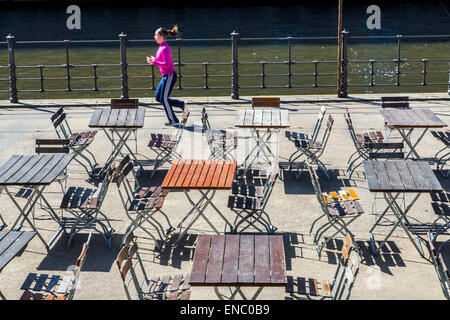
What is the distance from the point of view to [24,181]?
7945mm

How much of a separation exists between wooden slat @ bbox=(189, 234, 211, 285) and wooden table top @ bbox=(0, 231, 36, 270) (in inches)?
60.2

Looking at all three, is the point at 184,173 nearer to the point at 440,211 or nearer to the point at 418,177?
the point at 418,177

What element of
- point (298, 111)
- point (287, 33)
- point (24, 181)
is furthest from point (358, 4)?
point (24, 181)

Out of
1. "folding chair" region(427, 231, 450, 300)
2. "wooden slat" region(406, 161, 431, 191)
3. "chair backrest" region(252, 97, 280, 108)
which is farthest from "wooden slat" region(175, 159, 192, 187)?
"chair backrest" region(252, 97, 280, 108)

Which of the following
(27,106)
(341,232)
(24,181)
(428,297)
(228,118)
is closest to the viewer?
(428,297)

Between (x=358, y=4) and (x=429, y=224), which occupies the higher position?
(x=358, y=4)

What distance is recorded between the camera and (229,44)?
32.3 m

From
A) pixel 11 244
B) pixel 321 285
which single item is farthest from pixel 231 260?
pixel 11 244

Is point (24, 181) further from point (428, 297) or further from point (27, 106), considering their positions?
point (27, 106)

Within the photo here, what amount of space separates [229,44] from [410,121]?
22587 millimetres

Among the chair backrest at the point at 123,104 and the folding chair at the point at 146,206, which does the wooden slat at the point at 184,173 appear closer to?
the folding chair at the point at 146,206
